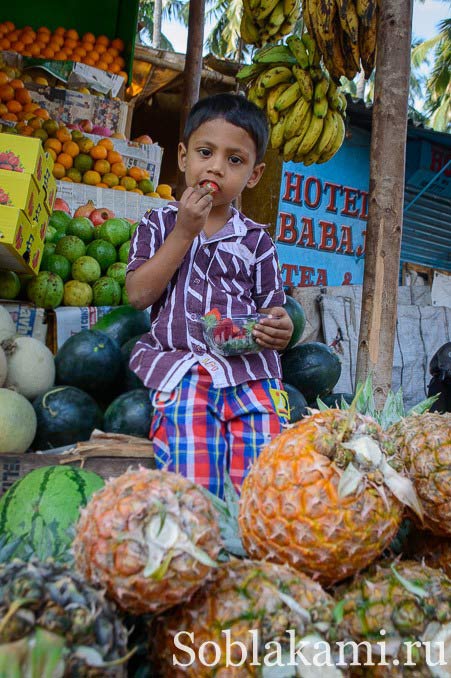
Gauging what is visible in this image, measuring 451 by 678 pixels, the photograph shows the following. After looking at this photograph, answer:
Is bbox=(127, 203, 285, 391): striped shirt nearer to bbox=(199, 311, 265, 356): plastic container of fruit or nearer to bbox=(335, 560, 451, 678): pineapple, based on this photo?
bbox=(199, 311, 265, 356): plastic container of fruit

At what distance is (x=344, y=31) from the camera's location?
3.59 meters

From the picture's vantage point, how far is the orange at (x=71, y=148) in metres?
6.58

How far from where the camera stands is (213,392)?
2.38 metres

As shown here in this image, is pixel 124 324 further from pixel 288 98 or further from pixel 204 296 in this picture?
pixel 288 98

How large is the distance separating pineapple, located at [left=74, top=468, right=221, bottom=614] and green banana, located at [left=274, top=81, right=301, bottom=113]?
376 centimetres

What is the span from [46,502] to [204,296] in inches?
45.9

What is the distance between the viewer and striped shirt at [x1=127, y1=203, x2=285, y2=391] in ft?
7.94

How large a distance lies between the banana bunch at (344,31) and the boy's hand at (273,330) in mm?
2176

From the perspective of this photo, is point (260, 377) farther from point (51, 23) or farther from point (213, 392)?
point (51, 23)

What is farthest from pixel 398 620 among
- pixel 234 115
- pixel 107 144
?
pixel 107 144

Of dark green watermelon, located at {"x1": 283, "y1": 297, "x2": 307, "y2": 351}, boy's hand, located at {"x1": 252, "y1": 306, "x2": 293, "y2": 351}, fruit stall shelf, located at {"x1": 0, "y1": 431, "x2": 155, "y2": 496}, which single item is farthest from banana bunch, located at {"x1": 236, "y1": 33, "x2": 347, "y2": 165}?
fruit stall shelf, located at {"x1": 0, "y1": 431, "x2": 155, "y2": 496}

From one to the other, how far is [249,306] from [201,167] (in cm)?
63

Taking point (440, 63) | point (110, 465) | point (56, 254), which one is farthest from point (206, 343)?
point (440, 63)

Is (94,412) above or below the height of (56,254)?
below
